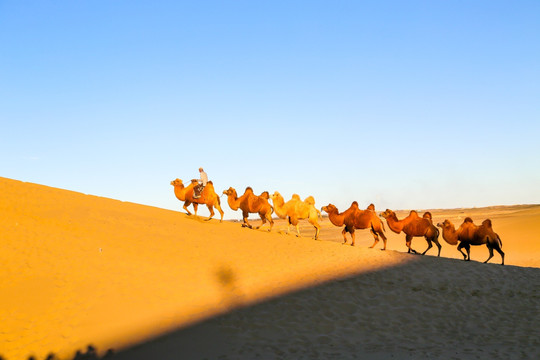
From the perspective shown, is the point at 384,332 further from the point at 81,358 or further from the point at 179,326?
the point at 81,358

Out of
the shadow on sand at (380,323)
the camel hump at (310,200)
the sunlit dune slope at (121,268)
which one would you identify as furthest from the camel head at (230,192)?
the shadow on sand at (380,323)

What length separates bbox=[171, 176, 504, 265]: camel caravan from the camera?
58.4 feet

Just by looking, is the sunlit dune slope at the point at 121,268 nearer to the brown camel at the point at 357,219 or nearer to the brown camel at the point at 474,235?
the brown camel at the point at 357,219

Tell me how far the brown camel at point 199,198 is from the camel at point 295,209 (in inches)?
98.1

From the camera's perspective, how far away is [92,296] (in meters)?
11.9

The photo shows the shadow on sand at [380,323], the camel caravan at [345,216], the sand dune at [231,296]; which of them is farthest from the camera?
the camel caravan at [345,216]

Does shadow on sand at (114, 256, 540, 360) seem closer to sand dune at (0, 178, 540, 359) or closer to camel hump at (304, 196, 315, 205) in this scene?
sand dune at (0, 178, 540, 359)

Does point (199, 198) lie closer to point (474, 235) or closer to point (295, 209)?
point (295, 209)

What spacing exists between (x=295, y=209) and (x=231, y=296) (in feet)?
25.4

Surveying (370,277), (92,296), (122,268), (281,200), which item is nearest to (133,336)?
(92,296)

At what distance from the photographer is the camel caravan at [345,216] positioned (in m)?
17.8

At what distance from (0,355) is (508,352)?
1057cm

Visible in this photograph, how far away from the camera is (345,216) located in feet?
63.3

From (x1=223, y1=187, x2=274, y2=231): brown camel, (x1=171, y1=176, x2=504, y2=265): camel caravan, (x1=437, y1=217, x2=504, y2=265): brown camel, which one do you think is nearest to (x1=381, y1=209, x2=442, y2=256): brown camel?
(x1=171, y1=176, x2=504, y2=265): camel caravan
